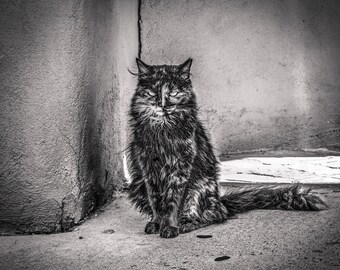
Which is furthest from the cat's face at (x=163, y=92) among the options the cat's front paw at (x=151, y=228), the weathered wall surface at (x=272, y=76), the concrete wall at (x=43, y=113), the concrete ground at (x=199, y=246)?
the weathered wall surface at (x=272, y=76)

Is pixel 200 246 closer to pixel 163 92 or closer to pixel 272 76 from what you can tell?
pixel 163 92

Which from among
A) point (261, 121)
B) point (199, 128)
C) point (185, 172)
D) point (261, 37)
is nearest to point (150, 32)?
point (261, 37)

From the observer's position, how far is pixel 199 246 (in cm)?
262

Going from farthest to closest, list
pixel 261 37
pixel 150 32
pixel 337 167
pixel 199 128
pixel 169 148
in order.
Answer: pixel 261 37 < pixel 150 32 < pixel 337 167 < pixel 199 128 < pixel 169 148

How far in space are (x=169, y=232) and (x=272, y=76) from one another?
12.6ft

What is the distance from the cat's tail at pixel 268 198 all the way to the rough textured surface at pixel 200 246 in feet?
0.26

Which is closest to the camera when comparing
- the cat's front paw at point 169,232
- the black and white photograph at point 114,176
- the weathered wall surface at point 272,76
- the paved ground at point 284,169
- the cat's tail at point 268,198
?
the black and white photograph at point 114,176

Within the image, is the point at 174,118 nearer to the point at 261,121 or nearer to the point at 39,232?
the point at 39,232

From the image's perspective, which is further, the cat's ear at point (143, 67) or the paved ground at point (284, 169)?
the paved ground at point (284, 169)

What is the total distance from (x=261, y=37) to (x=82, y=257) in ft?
14.7

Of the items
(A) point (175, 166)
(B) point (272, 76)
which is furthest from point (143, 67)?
(B) point (272, 76)

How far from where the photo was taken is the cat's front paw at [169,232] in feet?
9.34

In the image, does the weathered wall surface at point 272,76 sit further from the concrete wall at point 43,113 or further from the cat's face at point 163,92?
the concrete wall at point 43,113

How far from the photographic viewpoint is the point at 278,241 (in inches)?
102
